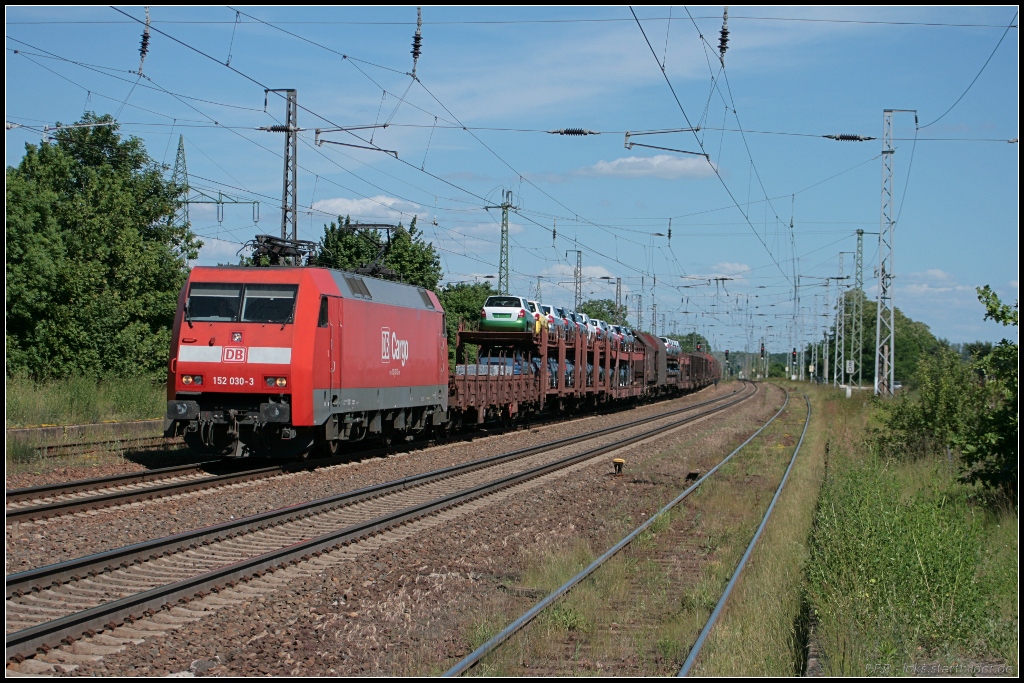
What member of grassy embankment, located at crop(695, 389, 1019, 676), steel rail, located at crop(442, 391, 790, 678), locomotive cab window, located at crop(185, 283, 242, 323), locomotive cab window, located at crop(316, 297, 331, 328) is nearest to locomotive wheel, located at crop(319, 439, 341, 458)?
locomotive cab window, located at crop(316, 297, 331, 328)

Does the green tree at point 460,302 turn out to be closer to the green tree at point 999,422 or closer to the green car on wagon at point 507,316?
the green car on wagon at point 507,316

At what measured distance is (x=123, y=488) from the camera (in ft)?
46.6

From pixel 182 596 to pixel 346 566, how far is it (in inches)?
81.9

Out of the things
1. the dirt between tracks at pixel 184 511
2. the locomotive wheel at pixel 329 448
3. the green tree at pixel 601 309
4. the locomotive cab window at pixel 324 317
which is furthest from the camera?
the green tree at pixel 601 309

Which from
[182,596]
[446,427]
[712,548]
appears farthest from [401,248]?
[182,596]

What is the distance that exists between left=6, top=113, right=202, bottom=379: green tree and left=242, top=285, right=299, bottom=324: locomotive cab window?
7.14m

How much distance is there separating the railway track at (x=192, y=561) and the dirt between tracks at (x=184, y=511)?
585mm

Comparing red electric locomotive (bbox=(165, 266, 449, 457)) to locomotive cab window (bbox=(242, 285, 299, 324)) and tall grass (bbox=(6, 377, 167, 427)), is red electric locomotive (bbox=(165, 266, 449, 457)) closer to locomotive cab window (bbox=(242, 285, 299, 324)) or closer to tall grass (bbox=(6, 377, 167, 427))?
locomotive cab window (bbox=(242, 285, 299, 324))

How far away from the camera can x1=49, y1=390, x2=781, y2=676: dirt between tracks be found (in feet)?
23.7

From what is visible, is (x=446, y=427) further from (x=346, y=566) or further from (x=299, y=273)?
(x=346, y=566)

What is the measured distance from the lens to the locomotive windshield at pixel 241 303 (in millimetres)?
16312

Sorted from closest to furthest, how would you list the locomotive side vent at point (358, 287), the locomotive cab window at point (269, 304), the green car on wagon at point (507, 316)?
1. the locomotive cab window at point (269, 304)
2. the locomotive side vent at point (358, 287)
3. the green car on wagon at point (507, 316)

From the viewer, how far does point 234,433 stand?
16062mm

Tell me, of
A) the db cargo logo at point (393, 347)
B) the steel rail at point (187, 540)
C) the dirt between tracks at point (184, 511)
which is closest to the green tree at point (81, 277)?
the db cargo logo at point (393, 347)
